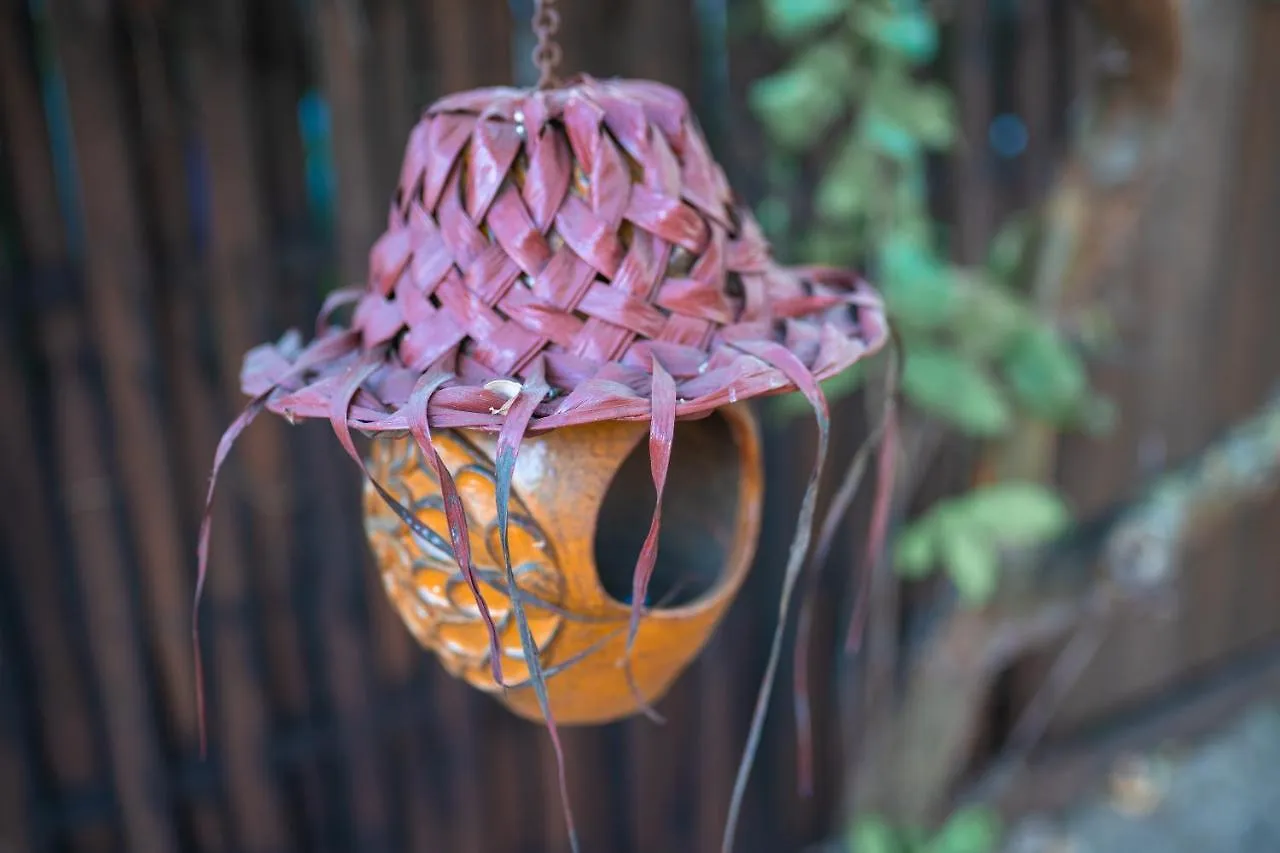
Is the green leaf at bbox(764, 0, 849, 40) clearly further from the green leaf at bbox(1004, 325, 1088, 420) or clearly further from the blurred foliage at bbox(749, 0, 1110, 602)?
the green leaf at bbox(1004, 325, 1088, 420)

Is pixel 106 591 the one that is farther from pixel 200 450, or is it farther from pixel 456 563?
pixel 456 563

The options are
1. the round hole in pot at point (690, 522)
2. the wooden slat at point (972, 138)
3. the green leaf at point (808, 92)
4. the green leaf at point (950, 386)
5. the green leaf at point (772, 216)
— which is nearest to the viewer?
the round hole in pot at point (690, 522)

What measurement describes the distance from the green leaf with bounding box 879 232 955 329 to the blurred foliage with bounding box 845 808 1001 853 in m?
1.23

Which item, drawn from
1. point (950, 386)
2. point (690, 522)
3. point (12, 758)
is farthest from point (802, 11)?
point (12, 758)

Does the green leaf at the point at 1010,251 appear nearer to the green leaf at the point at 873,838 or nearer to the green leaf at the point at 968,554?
the green leaf at the point at 968,554

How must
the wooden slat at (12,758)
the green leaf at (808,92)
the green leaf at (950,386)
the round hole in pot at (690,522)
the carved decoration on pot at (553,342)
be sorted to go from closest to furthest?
the carved decoration on pot at (553,342)
the round hole in pot at (690,522)
the wooden slat at (12,758)
the green leaf at (808,92)
the green leaf at (950,386)

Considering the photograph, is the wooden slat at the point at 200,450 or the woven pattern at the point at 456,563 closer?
the woven pattern at the point at 456,563

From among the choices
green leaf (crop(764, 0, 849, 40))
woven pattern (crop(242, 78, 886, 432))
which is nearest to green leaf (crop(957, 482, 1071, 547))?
green leaf (crop(764, 0, 849, 40))

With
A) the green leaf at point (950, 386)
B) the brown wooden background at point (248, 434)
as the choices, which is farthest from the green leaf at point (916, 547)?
the brown wooden background at point (248, 434)

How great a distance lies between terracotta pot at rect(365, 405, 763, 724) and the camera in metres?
0.76

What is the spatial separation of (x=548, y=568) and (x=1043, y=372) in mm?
1445

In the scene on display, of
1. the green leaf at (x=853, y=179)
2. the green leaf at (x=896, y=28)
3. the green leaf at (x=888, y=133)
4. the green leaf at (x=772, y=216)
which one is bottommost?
the green leaf at (x=772, y=216)

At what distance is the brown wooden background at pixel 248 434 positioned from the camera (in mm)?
1453

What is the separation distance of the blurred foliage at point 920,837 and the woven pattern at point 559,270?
70.6 inches
